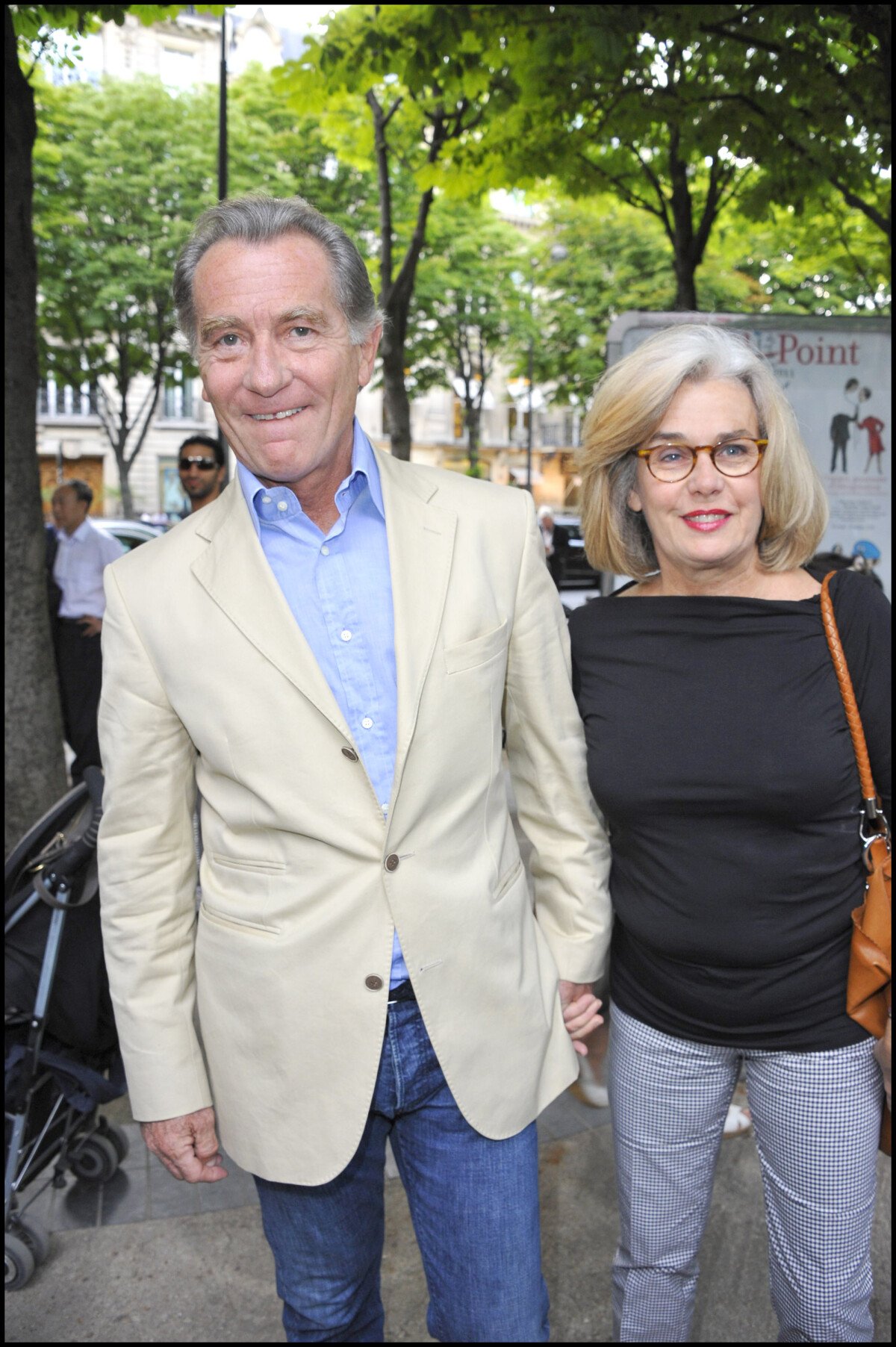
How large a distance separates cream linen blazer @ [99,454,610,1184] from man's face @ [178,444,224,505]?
4806mm

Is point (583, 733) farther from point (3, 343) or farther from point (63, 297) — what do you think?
point (63, 297)

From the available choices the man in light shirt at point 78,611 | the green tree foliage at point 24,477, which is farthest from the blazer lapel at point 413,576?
the man in light shirt at point 78,611

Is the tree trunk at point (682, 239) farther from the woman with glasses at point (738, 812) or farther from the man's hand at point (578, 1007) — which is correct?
the man's hand at point (578, 1007)

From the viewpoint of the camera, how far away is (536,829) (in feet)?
7.18

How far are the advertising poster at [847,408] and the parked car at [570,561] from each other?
667 inches

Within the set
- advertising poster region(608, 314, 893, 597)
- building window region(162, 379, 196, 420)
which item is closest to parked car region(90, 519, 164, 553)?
advertising poster region(608, 314, 893, 597)

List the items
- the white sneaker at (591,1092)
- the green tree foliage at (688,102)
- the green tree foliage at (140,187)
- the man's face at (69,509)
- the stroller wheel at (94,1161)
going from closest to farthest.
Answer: the stroller wheel at (94,1161)
the white sneaker at (591,1092)
the green tree foliage at (688,102)
the man's face at (69,509)
the green tree foliage at (140,187)

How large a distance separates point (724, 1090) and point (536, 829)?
2.11 ft

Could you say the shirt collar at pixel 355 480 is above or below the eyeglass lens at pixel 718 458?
below

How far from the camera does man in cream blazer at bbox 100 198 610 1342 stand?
1.86 m

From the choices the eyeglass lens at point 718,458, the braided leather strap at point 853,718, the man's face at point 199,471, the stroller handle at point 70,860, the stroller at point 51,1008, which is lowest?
the stroller at point 51,1008

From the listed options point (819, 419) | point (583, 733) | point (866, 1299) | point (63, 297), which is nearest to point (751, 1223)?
point (866, 1299)

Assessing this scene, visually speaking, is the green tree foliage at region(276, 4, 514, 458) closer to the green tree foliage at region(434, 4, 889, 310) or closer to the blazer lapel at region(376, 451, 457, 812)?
the green tree foliage at region(434, 4, 889, 310)

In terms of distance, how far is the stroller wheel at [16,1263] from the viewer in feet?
9.78
